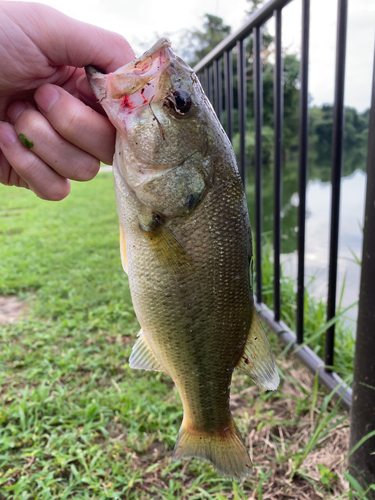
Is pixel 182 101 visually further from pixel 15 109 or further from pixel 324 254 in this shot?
pixel 324 254

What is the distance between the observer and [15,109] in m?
1.30

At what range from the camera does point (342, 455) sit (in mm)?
1945

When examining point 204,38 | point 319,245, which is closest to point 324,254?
point 319,245

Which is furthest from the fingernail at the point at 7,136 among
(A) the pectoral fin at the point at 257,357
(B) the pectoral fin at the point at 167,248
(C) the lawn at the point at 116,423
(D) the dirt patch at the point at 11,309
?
(D) the dirt patch at the point at 11,309

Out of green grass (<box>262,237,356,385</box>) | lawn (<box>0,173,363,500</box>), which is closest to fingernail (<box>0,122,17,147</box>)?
lawn (<box>0,173,363,500</box>)

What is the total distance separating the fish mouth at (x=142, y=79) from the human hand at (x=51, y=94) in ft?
0.42

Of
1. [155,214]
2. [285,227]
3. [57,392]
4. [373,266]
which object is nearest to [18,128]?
[155,214]

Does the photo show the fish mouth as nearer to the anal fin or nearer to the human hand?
the human hand

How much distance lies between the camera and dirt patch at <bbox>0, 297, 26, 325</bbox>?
3436 millimetres

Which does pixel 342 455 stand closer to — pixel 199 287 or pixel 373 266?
pixel 373 266

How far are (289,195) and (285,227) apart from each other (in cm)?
535

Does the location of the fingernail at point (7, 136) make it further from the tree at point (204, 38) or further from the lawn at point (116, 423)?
the tree at point (204, 38)

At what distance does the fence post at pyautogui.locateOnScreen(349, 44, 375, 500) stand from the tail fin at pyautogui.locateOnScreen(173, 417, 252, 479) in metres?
0.70

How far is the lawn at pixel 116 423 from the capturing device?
1831 mm
